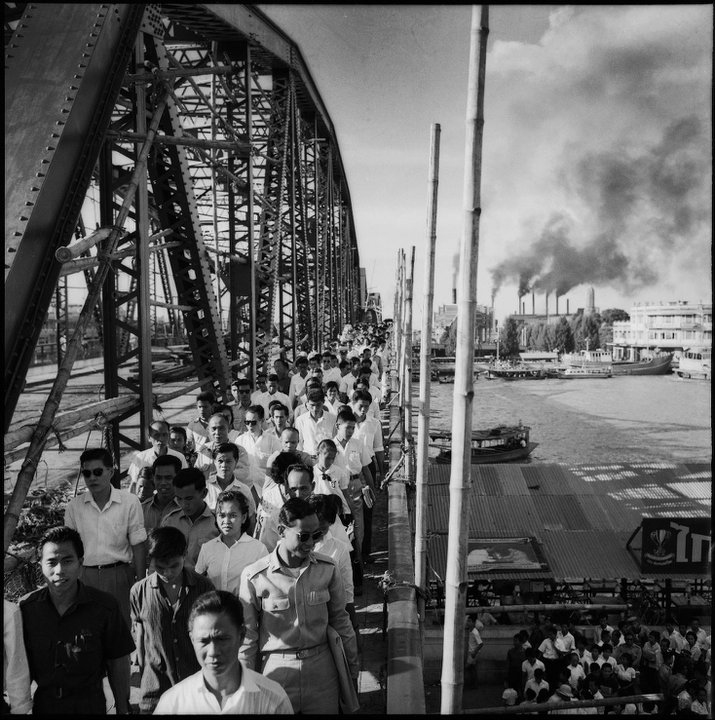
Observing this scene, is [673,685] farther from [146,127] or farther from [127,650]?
[146,127]

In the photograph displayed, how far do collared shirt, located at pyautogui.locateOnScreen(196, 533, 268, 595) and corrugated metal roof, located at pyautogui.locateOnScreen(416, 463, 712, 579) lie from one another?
40.7 feet

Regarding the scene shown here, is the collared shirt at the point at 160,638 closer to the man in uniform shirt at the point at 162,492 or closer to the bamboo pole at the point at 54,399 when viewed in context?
the bamboo pole at the point at 54,399

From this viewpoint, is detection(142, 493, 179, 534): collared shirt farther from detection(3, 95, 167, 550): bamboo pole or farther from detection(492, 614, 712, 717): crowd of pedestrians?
detection(492, 614, 712, 717): crowd of pedestrians

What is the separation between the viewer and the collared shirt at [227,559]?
13.7 ft

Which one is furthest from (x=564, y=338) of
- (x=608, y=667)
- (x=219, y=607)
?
(x=219, y=607)

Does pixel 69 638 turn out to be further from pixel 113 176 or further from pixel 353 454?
pixel 113 176

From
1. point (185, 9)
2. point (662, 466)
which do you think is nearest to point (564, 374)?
point (662, 466)

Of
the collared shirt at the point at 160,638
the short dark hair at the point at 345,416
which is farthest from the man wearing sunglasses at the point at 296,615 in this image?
the short dark hair at the point at 345,416

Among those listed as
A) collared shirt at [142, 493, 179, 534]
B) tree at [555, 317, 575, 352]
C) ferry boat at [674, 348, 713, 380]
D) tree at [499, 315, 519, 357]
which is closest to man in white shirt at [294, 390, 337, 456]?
collared shirt at [142, 493, 179, 534]

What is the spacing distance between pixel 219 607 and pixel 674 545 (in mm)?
15707

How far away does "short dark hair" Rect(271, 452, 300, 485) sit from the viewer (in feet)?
18.0

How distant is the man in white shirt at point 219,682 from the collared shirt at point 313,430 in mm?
5244

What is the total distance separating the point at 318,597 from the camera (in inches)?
142

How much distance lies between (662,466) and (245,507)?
24232 mm
